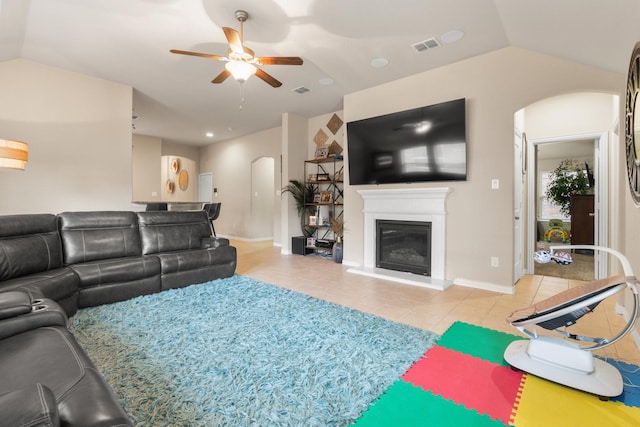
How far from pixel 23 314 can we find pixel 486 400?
7.80 ft

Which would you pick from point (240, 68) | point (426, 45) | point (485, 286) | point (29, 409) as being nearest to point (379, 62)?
point (426, 45)

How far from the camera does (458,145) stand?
366 cm

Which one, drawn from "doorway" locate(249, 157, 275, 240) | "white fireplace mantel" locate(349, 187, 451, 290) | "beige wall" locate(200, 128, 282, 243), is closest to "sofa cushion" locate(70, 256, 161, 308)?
"white fireplace mantel" locate(349, 187, 451, 290)

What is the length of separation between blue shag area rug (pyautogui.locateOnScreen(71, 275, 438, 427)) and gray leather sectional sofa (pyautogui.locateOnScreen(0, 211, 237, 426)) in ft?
1.01

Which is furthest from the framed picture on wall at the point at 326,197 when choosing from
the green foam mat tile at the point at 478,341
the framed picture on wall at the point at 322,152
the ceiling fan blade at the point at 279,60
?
the green foam mat tile at the point at 478,341

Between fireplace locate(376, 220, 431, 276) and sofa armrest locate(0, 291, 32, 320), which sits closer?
sofa armrest locate(0, 291, 32, 320)

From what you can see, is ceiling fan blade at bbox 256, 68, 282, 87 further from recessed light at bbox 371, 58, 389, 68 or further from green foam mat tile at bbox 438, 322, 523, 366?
green foam mat tile at bbox 438, 322, 523, 366

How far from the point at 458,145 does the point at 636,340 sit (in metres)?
2.40

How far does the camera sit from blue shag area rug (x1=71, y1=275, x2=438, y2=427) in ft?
4.76

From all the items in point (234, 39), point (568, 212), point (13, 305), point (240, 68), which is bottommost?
point (13, 305)

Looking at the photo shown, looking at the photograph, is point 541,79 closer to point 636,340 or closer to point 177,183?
point 636,340

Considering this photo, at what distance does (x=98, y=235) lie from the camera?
320 centimetres

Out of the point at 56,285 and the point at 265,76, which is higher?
the point at 265,76

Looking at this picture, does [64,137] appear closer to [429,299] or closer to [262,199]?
[262,199]
